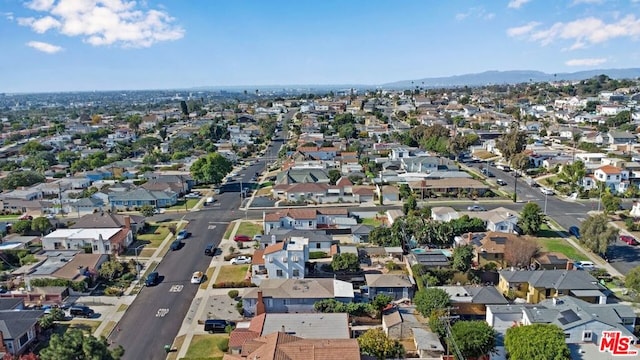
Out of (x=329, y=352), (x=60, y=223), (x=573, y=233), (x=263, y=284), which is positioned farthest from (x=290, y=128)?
(x=329, y=352)

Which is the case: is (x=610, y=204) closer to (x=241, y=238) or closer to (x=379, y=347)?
(x=379, y=347)

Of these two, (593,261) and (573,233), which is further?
(573,233)

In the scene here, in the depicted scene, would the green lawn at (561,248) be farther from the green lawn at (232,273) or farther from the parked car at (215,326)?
the parked car at (215,326)

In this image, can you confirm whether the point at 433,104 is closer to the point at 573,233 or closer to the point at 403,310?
the point at 573,233

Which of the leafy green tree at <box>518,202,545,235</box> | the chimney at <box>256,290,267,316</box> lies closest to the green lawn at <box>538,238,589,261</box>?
the leafy green tree at <box>518,202,545,235</box>

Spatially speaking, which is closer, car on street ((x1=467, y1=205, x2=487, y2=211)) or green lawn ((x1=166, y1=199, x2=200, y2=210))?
car on street ((x1=467, y1=205, x2=487, y2=211))

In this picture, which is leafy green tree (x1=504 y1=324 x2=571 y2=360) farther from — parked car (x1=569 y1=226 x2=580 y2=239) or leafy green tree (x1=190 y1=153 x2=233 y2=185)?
leafy green tree (x1=190 y1=153 x2=233 y2=185)

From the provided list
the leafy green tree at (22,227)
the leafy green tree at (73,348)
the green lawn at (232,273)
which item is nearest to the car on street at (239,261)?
the green lawn at (232,273)
